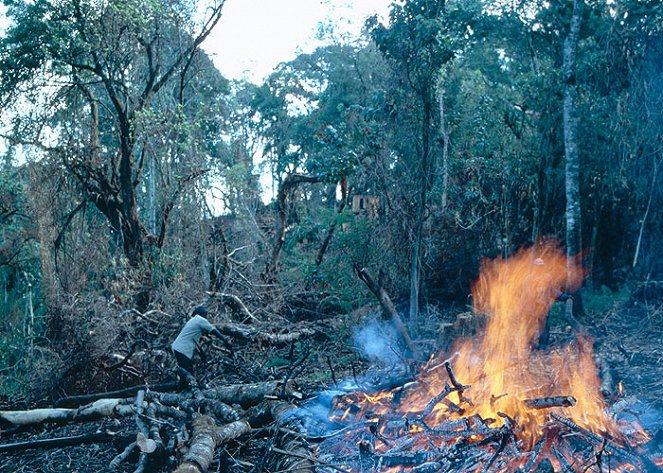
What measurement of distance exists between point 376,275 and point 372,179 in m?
2.27

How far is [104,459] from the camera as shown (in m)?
7.52

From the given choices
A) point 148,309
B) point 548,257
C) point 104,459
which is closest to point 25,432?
point 104,459

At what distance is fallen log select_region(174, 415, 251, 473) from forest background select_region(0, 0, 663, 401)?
4.22 m

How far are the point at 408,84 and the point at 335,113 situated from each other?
14860 millimetres

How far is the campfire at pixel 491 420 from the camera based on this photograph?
5.13 meters

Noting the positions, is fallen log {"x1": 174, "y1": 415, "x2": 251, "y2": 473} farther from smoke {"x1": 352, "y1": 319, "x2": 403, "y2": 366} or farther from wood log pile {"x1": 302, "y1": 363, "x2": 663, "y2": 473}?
smoke {"x1": 352, "y1": 319, "x2": 403, "y2": 366}

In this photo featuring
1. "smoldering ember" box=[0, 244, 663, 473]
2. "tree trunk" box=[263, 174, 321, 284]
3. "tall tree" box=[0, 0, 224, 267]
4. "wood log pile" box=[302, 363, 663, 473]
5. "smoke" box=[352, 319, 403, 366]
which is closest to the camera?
"wood log pile" box=[302, 363, 663, 473]

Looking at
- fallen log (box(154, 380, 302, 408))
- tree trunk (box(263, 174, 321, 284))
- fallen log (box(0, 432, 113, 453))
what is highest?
tree trunk (box(263, 174, 321, 284))

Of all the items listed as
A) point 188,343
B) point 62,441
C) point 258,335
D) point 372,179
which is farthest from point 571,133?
point 62,441

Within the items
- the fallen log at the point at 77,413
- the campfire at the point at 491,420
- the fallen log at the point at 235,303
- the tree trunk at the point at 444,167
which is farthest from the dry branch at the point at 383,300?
the tree trunk at the point at 444,167

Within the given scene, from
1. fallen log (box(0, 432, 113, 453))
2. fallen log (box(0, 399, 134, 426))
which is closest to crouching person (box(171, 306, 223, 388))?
fallen log (box(0, 399, 134, 426))

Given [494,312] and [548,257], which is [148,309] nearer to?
[494,312]

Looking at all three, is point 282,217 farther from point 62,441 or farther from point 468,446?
point 468,446

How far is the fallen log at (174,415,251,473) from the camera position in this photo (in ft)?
18.7
